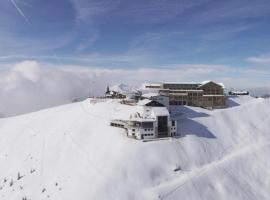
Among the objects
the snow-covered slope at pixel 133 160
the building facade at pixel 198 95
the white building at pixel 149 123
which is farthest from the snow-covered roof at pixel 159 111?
the building facade at pixel 198 95

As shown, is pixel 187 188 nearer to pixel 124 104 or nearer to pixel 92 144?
pixel 92 144

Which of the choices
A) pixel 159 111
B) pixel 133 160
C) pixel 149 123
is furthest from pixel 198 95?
pixel 133 160

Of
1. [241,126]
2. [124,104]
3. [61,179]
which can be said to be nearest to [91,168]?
[61,179]

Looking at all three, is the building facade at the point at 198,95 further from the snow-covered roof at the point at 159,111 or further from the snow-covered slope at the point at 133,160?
the snow-covered roof at the point at 159,111

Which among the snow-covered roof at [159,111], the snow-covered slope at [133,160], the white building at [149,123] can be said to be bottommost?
the snow-covered slope at [133,160]

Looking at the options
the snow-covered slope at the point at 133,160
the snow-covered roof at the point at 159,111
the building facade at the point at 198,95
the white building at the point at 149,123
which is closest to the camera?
the snow-covered slope at the point at 133,160

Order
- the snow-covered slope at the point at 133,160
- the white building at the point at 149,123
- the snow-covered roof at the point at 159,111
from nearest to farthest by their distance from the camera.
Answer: the snow-covered slope at the point at 133,160, the white building at the point at 149,123, the snow-covered roof at the point at 159,111

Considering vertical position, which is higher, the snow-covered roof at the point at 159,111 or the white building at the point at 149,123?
the snow-covered roof at the point at 159,111
